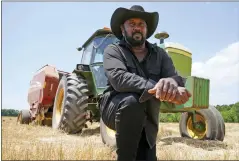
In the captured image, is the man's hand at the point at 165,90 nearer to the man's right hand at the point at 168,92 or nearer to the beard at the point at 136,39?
the man's right hand at the point at 168,92

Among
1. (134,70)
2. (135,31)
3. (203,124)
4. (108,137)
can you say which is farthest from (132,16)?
(203,124)

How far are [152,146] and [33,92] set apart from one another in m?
8.58

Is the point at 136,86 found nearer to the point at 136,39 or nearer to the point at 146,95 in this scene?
the point at 146,95

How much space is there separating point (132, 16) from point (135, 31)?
153 mm

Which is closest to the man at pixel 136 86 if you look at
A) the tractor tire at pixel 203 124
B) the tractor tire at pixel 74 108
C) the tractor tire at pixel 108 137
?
the tractor tire at pixel 108 137

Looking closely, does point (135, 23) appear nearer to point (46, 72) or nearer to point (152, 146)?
point (152, 146)

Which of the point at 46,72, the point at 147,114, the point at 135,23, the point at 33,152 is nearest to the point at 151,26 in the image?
the point at 135,23

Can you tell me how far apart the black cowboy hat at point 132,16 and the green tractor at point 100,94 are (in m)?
2.87

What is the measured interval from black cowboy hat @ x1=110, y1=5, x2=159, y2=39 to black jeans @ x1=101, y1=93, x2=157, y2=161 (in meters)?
0.71

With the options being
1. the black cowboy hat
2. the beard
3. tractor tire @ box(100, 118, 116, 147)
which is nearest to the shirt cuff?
the beard

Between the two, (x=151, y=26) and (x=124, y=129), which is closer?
(x=124, y=129)

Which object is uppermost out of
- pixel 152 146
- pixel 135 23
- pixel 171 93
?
pixel 135 23

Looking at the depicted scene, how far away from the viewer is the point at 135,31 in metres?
2.30

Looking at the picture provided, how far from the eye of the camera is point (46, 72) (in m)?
9.14
